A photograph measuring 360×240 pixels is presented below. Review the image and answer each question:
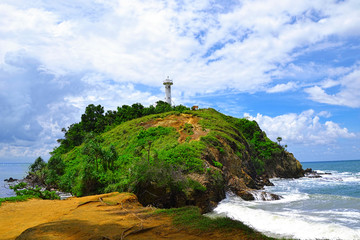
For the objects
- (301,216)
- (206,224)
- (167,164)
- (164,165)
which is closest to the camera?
→ (206,224)

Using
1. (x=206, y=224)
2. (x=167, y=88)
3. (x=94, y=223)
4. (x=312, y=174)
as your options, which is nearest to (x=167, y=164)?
(x=94, y=223)

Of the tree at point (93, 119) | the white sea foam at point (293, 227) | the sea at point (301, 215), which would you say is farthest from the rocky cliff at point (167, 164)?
the tree at point (93, 119)

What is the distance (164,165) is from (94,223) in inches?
285

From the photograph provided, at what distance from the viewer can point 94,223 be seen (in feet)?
28.9

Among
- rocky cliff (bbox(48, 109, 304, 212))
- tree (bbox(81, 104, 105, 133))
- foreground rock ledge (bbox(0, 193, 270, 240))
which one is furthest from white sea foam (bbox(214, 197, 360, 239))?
tree (bbox(81, 104, 105, 133))

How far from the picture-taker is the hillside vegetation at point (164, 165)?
15.3 m

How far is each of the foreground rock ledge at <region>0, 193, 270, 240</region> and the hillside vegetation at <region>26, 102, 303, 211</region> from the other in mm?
2492

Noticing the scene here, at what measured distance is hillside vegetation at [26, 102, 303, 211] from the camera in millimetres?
15266

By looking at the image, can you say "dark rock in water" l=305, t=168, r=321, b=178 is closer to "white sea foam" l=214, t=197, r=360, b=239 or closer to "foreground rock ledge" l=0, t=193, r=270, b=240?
"white sea foam" l=214, t=197, r=360, b=239

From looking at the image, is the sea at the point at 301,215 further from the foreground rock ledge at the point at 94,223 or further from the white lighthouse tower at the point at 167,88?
the white lighthouse tower at the point at 167,88

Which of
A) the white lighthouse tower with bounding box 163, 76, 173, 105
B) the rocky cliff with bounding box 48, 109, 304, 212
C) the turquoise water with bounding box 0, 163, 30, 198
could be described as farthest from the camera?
the white lighthouse tower with bounding box 163, 76, 173, 105

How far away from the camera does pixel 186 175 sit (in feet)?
58.0

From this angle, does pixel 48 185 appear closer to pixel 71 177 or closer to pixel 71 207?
pixel 71 177

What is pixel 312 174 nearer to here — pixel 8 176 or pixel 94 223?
pixel 94 223
